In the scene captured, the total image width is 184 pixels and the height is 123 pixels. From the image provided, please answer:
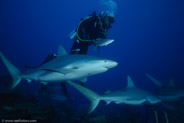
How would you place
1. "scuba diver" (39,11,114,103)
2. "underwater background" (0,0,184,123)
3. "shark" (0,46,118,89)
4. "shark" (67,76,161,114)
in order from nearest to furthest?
"shark" (0,46,118,89)
"shark" (67,76,161,114)
"scuba diver" (39,11,114,103)
"underwater background" (0,0,184,123)

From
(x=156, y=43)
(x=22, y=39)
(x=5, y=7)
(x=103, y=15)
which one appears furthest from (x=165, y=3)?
(x=22, y=39)

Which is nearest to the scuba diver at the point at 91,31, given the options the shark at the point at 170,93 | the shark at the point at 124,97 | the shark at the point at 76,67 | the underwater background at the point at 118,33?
the shark at the point at 124,97

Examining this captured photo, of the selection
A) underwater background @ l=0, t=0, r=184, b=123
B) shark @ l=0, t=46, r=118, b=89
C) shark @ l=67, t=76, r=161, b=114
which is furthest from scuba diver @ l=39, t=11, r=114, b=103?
underwater background @ l=0, t=0, r=184, b=123

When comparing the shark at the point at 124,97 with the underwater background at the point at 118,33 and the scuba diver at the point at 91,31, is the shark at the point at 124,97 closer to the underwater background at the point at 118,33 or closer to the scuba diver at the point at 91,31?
the scuba diver at the point at 91,31

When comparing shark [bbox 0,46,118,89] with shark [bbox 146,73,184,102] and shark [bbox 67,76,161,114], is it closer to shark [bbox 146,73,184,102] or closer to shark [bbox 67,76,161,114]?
shark [bbox 67,76,161,114]

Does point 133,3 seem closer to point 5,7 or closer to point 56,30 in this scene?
point 56,30

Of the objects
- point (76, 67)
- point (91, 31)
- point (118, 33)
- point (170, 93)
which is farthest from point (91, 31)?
point (118, 33)

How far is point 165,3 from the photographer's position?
96.8 m

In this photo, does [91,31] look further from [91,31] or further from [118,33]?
[118,33]

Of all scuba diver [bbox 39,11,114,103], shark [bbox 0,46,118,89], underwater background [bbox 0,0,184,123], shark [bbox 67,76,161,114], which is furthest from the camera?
underwater background [bbox 0,0,184,123]

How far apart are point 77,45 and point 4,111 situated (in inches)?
146

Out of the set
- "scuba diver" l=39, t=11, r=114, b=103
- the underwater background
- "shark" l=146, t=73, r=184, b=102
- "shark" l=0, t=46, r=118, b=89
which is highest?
the underwater background

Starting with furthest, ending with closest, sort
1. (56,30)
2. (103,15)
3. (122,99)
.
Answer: (56,30), (103,15), (122,99)

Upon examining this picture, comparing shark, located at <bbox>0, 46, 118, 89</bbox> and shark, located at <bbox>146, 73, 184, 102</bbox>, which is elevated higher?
shark, located at <bbox>0, 46, 118, 89</bbox>
